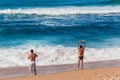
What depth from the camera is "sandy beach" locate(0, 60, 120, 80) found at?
19438mm

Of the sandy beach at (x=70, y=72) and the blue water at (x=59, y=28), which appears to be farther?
the blue water at (x=59, y=28)

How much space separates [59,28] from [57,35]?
326 centimetres

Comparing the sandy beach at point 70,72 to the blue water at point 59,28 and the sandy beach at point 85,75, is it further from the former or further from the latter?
the blue water at point 59,28

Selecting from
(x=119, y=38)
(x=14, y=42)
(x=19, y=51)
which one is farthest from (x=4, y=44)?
(x=119, y=38)

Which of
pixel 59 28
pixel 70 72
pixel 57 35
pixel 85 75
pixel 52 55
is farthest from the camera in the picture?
pixel 59 28

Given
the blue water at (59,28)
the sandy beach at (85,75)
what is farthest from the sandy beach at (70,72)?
the blue water at (59,28)

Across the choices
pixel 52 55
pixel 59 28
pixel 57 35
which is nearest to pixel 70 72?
pixel 52 55

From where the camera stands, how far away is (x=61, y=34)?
116 feet

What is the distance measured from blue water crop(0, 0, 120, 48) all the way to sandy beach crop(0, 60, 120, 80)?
633cm

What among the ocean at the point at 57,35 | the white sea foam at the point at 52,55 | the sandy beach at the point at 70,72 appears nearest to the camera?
the sandy beach at the point at 70,72

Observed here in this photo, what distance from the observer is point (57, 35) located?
34906 millimetres

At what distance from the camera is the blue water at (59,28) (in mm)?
31500

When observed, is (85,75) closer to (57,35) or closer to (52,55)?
(52,55)

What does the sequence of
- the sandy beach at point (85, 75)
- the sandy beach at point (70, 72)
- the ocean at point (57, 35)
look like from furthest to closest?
1. the ocean at point (57, 35)
2. the sandy beach at point (70, 72)
3. the sandy beach at point (85, 75)
